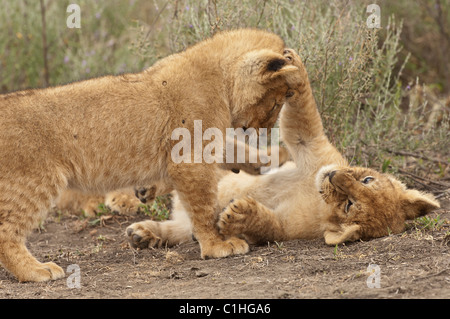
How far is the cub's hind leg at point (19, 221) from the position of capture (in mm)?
4152

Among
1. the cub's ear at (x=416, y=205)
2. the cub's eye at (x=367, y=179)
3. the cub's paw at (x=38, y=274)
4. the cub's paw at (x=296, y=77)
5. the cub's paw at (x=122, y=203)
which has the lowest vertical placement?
the cub's paw at (x=122, y=203)

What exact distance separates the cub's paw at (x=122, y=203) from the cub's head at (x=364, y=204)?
216cm

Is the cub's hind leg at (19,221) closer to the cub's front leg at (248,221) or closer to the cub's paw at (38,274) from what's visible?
the cub's paw at (38,274)

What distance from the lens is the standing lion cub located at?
423 centimetres

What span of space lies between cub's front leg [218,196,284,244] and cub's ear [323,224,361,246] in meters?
0.47

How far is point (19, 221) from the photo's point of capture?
4.20 metres

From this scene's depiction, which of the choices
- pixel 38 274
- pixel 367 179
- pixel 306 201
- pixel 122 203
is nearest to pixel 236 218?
pixel 306 201

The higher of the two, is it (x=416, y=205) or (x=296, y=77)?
(x=296, y=77)

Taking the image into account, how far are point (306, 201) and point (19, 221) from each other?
6.87ft

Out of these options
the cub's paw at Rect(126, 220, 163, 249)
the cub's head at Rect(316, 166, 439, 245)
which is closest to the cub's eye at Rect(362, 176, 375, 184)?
the cub's head at Rect(316, 166, 439, 245)

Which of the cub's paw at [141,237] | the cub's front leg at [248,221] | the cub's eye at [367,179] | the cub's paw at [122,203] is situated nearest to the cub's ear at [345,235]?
the cub's eye at [367,179]

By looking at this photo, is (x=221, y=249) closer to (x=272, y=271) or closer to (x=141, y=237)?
(x=272, y=271)

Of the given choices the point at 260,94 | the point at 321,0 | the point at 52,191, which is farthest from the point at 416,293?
the point at 321,0

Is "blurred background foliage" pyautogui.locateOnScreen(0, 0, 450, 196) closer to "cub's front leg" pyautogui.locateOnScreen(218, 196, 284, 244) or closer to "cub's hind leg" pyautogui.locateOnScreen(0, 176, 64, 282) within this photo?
"cub's front leg" pyautogui.locateOnScreen(218, 196, 284, 244)
